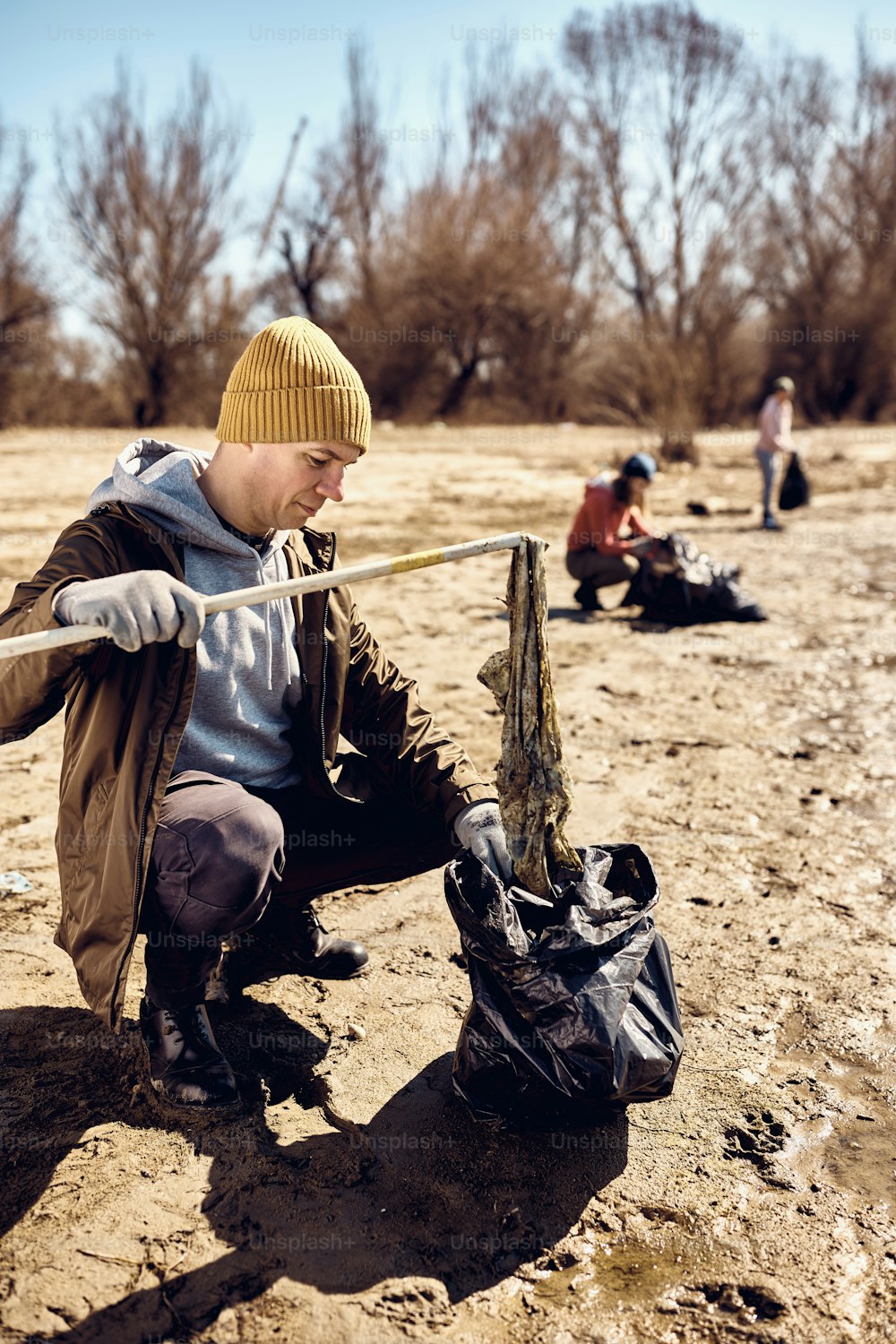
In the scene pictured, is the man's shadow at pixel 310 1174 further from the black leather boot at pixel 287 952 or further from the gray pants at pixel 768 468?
the gray pants at pixel 768 468

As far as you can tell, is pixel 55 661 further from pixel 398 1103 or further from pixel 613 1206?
pixel 613 1206

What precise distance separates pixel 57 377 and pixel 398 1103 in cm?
2009

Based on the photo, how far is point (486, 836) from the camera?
226 centimetres

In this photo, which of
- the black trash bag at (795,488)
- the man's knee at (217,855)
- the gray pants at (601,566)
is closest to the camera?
the man's knee at (217,855)

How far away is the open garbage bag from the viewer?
76.3 inches

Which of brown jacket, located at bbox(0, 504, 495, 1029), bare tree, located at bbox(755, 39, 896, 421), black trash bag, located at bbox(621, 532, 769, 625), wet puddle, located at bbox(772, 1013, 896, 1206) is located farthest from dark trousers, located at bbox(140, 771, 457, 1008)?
bare tree, located at bbox(755, 39, 896, 421)

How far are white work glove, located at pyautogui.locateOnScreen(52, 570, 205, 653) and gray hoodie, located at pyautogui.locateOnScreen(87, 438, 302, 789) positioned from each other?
0.35 meters

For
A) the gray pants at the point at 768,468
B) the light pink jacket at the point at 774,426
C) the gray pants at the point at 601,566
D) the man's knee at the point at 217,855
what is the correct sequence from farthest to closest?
the gray pants at the point at 768,468
the light pink jacket at the point at 774,426
the gray pants at the point at 601,566
the man's knee at the point at 217,855

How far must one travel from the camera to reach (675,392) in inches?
559

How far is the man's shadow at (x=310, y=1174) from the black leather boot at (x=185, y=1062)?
0.04 metres

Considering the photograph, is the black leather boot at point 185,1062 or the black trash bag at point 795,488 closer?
the black leather boot at point 185,1062

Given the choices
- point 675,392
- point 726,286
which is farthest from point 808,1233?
point 726,286

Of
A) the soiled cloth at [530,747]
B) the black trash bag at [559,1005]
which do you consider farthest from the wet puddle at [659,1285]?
the soiled cloth at [530,747]

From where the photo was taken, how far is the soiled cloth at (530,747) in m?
2.21
